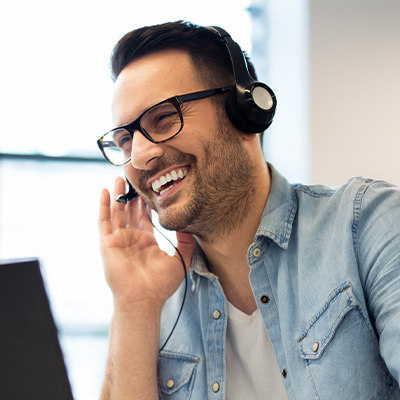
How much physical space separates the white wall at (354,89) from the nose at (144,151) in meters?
1.26

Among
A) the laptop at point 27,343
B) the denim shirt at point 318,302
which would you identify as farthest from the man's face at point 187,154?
the laptop at point 27,343

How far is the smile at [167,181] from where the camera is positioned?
1156 millimetres

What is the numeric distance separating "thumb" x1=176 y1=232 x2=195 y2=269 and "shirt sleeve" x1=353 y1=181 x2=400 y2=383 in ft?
1.71

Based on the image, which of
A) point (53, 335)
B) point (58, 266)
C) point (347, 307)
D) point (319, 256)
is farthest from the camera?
point (58, 266)

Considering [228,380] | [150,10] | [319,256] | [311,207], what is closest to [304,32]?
[150,10]

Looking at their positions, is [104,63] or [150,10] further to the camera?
[150,10]

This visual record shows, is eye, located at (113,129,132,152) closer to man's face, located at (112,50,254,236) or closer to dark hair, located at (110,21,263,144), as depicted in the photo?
man's face, located at (112,50,254,236)

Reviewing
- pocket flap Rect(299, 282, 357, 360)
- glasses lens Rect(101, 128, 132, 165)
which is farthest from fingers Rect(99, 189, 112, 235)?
pocket flap Rect(299, 282, 357, 360)

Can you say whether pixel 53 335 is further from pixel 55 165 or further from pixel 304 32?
pixel 304 32

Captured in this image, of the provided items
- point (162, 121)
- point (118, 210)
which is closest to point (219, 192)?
point (162, 121)

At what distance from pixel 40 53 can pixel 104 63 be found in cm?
30

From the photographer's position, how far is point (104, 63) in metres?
2.18

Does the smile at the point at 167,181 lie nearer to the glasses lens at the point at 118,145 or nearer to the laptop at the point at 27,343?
the glasses lens at the point at 118,145

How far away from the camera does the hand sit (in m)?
1.24
